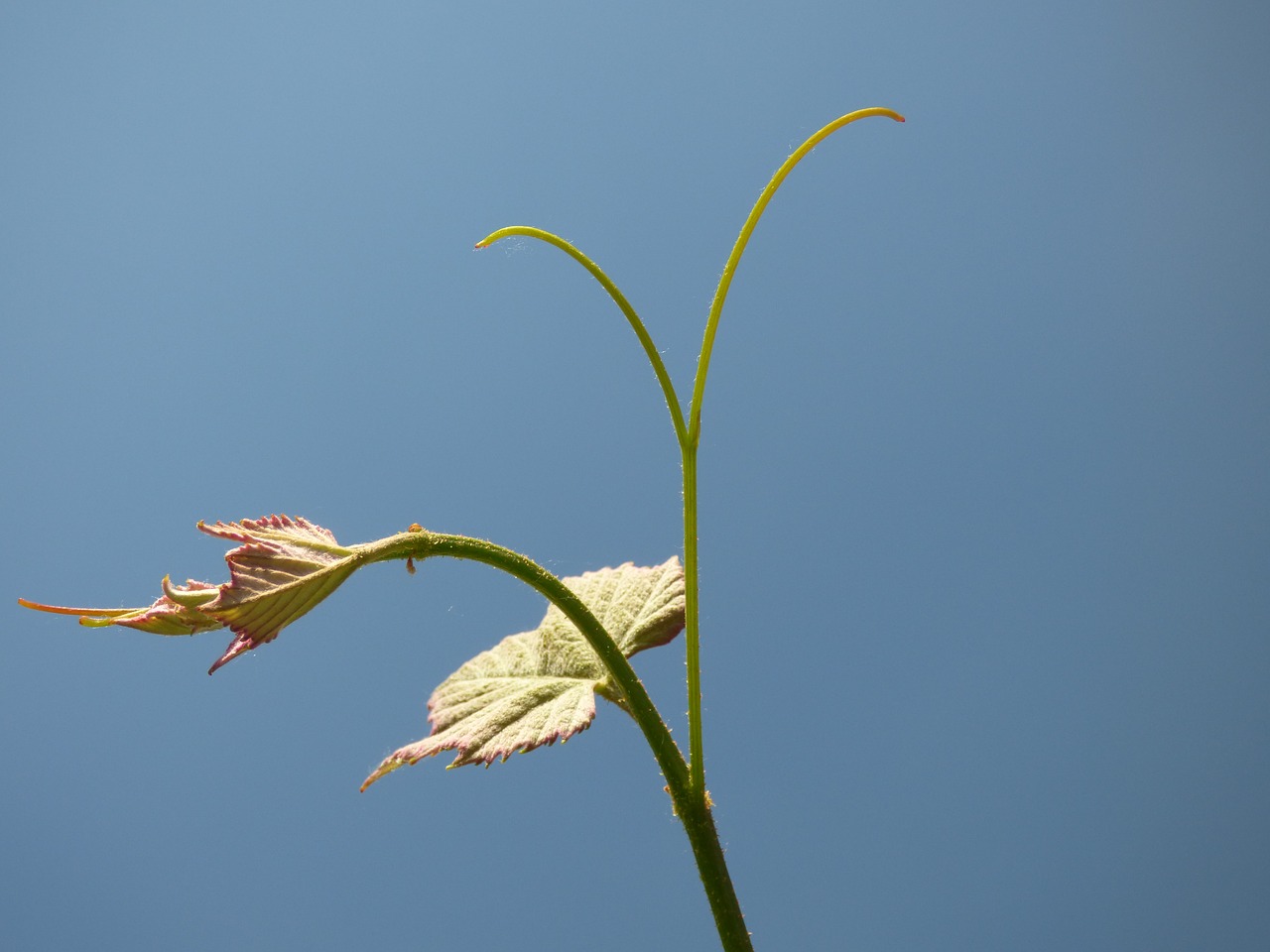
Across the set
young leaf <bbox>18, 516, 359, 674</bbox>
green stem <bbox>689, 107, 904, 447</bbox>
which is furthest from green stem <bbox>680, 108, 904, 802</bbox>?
young leaf <bbox>18, 516, 359, 674</bbox>

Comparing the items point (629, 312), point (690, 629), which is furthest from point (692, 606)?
point (629, 312)

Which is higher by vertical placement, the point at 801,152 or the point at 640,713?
the point at 801,152

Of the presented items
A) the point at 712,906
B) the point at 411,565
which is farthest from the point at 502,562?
the point at 712,906

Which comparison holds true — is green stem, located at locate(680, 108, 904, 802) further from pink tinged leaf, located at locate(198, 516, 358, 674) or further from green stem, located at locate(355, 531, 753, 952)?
pink tinged leaf, located at locate(198, 516, 358, 674)

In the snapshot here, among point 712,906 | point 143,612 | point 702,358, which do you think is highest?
point 702,358

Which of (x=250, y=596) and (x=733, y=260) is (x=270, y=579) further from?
(x=733, y=260)

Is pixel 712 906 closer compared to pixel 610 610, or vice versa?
pixel 712 906

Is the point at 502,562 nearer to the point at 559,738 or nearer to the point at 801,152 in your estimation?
the point at 559,738
